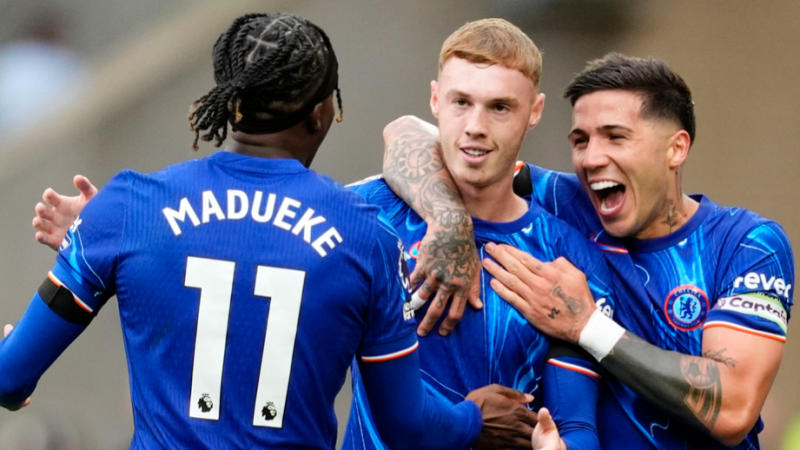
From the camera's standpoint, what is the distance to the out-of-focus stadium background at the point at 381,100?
305 inches

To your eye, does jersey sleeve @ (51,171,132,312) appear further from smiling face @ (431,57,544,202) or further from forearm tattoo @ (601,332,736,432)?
forearm tattoo @ (601,332,736,432)

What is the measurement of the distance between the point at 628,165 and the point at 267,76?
144 cm

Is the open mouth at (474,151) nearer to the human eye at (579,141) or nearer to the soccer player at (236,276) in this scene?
the human eye at (579,141)

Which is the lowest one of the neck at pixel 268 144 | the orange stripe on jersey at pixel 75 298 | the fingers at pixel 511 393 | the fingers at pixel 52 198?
the fingers at pixel 511 393

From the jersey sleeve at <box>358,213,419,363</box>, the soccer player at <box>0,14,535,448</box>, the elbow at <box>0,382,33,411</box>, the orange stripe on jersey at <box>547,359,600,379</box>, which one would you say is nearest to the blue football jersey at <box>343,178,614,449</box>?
the orange stripe on jersey at <box>547,359,600,379</box>

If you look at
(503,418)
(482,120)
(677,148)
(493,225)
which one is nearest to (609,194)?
(677,148)

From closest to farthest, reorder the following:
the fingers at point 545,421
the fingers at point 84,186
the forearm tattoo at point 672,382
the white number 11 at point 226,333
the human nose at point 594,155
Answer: the white number 11 at point 226,333 < the fingers at point 84,186 < the fingers at point 545,421 < the forearm tattoo at point 672,382 < the human nose at point 594,155

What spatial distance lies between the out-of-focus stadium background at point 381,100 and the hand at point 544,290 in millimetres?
4578

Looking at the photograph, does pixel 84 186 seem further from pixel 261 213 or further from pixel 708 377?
pixel 708 377

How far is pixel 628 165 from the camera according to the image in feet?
10.9

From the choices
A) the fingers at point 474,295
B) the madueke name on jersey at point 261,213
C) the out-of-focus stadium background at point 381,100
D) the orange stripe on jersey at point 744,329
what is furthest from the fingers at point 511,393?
the out-of-focus stadium background at point 381,100

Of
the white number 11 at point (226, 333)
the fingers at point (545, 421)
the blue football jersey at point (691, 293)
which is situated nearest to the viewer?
the white number 11 at point (226, 333)

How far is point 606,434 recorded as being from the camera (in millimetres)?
3197

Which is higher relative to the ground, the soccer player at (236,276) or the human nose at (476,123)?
the human nose at (476,123)
